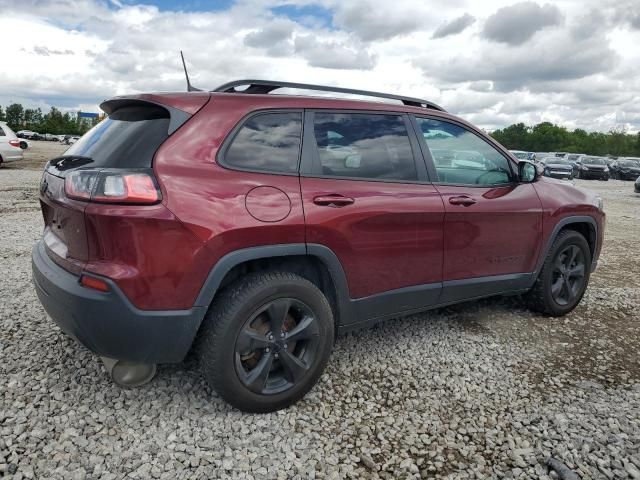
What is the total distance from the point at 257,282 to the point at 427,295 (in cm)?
135

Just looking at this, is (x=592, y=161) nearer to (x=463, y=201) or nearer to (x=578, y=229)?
(x=578, y=229)

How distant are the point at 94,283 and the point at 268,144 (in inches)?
44.6

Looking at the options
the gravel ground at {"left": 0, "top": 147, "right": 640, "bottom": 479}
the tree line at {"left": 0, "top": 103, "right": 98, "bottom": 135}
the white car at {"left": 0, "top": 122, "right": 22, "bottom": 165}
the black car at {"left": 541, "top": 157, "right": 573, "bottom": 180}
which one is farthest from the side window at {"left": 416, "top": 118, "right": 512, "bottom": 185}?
the tree line at {"left": 0, "top": 103, "right": 98, "bottom": 135}

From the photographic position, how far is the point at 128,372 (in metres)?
2.72

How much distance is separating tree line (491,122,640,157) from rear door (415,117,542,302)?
293 ft

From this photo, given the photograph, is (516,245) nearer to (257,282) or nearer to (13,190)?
(257,282)

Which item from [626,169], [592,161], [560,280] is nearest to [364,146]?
[560,280]

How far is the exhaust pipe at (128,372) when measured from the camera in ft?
8.82

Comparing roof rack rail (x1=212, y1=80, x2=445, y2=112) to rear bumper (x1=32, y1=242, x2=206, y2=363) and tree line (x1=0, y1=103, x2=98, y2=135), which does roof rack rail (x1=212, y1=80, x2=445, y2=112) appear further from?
tree line (x1=0, y1=103, x2=98, y2=135)

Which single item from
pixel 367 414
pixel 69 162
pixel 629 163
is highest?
pixel 69 162

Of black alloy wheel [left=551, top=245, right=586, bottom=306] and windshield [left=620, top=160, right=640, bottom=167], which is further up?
windshield [left=620, top=160, right=640, bottom=167]

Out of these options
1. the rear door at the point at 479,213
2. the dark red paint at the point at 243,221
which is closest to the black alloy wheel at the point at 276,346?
the dark red paint at the point at 243,221

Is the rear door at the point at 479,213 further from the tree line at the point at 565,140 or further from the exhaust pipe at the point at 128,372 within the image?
the tree line at the point at 565,140

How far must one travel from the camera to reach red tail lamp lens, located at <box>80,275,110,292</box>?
7.37 feet
